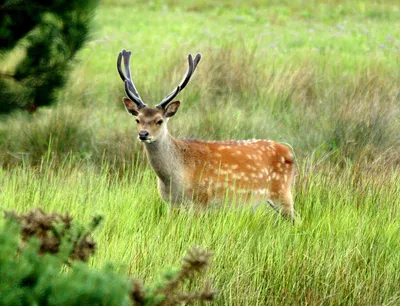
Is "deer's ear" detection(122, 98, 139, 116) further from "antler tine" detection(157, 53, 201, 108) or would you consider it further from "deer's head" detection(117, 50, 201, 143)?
"antler tine" detection(157, 53, 201, 108)

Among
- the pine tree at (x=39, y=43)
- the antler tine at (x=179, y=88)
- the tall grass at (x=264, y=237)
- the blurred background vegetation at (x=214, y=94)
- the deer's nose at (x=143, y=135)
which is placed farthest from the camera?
the blurred background vegetation at (x=214, y=94)

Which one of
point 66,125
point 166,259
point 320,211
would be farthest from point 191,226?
point 66,125

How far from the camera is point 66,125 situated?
783 centimetres

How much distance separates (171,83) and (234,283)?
17.0 ft

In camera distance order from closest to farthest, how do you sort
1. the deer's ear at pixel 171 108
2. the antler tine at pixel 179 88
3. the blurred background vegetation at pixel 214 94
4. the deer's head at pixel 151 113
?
the deer's head at pixel 151 113
the antler tine at pixel 179 88
the deer's ear at pixel 171 108
the blurred background vegetation at pixel 214 94

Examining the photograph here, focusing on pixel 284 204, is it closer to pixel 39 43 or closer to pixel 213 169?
pixel 213 169

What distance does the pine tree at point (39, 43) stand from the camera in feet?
21.7

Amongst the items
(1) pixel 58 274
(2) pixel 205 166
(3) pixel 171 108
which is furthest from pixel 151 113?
(1) pixel 58 274

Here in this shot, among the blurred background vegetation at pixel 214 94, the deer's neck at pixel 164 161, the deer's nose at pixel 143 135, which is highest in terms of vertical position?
the deer's nose at pixel 143 135

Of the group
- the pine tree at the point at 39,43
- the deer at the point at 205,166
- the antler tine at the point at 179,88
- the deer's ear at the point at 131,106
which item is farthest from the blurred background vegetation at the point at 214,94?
the antler tine at the point at 179,88

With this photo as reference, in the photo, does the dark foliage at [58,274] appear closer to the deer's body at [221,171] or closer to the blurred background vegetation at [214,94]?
the deer's body at [221,171]

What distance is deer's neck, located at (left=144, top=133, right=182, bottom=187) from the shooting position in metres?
5.93

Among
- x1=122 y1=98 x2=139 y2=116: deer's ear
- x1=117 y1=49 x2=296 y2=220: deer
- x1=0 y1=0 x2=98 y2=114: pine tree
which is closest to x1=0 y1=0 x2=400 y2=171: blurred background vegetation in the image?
x1=0 y1=0 x2=98 y2=114: pine tree

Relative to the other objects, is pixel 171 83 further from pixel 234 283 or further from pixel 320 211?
pixel 234 283
